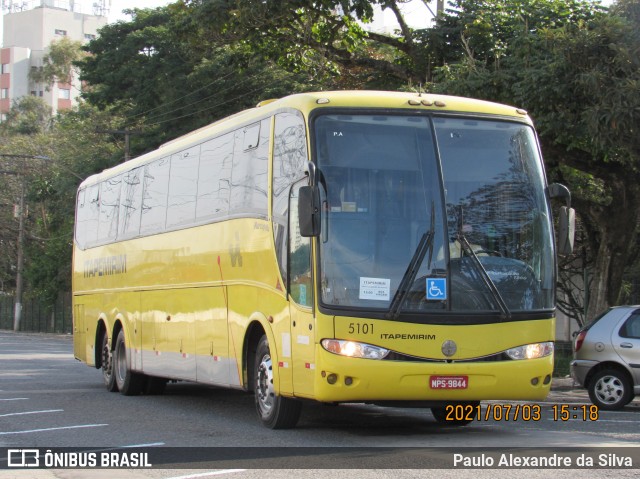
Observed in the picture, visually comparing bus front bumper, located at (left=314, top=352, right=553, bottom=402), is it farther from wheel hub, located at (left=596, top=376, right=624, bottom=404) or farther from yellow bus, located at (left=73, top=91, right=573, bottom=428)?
wheel hub, located at (left=596, top=376, right=624, bottom=404)

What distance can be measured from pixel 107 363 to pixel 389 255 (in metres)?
9.81

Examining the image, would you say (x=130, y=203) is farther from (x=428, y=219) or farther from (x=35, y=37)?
(x=35, y=37)

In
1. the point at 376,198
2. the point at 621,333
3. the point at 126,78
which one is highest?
the point at 126,78

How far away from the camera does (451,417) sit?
1264 centimetres

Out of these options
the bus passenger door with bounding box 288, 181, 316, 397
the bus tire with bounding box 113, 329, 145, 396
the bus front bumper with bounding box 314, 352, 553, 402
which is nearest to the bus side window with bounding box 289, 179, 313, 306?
the bus passenger door with bounding box 288, 181, 316, 397

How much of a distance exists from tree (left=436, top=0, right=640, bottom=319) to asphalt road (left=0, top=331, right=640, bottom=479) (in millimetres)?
4483

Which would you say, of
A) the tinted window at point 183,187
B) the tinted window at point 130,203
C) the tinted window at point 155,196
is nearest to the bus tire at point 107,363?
the tinted window at point 130,203

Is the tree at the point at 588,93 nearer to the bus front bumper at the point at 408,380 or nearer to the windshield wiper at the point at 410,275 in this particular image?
the windshield wiper at the point at 410,275

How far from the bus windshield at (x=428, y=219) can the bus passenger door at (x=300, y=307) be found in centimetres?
29

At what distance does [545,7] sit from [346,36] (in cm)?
557

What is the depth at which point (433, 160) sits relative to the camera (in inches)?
445

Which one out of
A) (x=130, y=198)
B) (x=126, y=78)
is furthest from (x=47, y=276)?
(x=130, y=198)

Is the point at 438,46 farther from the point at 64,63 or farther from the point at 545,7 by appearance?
the point at 64,63

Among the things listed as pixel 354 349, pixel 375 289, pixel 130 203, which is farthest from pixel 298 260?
pixel 130 203
